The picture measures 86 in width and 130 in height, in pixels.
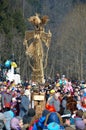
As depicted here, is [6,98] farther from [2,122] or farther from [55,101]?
[2,122]

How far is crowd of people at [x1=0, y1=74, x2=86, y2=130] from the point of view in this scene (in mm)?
11859

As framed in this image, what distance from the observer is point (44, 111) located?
13.1m

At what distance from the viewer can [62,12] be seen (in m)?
83.9

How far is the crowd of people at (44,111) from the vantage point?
11859 millimetres

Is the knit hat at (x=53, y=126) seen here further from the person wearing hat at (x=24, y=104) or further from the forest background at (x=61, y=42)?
the forest background at (x=61, y=42)

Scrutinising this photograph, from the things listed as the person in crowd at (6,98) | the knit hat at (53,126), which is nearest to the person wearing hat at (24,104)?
the person in crowd at (6,98)

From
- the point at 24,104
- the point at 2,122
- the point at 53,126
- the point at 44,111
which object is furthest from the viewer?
the point at 24,104

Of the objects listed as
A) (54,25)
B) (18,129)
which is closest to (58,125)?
(18,129)

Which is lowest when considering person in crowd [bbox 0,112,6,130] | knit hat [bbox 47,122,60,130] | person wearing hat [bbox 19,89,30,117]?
person wearing hat [bbox 19,89,30,117]

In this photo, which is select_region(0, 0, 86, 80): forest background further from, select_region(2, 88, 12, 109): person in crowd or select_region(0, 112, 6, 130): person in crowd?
select_region(0, 112, 6, 130): person in crowd

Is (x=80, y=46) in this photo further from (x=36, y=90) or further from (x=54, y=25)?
(x=36, y=90)

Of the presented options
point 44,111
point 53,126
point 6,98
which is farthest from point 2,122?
point 6,98

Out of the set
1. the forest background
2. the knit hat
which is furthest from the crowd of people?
the forest background

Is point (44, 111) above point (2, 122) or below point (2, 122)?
above
